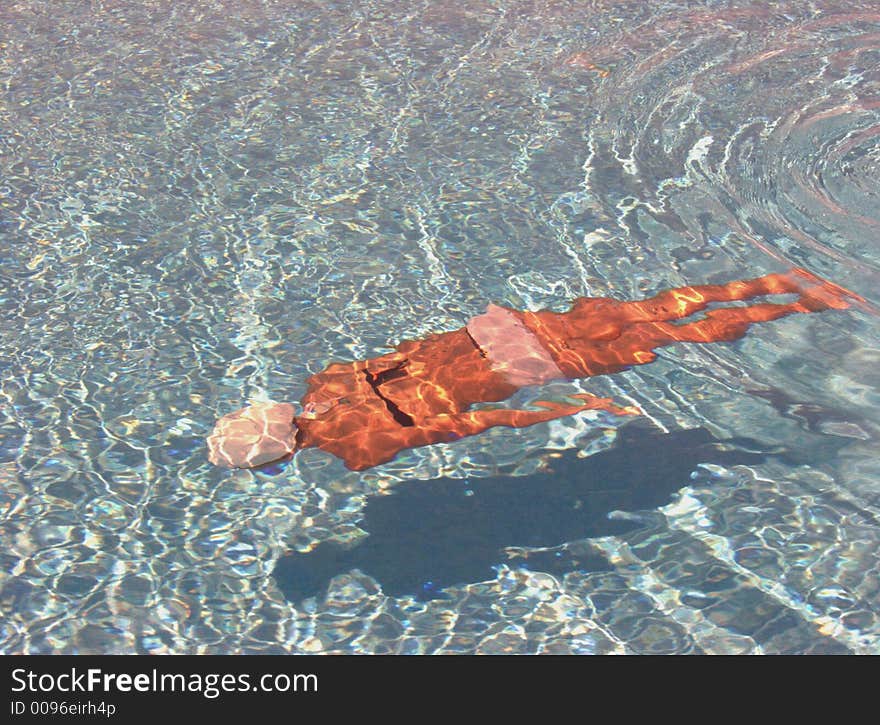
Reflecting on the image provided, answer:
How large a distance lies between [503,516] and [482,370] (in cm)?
72

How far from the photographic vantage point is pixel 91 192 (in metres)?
4.84

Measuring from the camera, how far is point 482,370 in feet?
11.9

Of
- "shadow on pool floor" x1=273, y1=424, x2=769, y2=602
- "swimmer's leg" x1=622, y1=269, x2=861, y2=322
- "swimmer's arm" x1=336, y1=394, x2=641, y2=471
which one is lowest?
"shadow on pool floor" x1=273, y1=424, x2=769, y2=602

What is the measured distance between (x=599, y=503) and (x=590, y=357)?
771mm

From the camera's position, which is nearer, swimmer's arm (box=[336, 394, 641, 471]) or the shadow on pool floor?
the shadow on pool floor

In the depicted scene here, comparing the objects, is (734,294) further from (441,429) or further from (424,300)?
(441,429)

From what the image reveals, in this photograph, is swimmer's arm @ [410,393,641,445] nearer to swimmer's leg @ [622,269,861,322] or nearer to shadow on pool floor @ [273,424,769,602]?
shadow on pool floor @ [273,424,769,602]

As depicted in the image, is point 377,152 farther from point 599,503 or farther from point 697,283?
point 599,503

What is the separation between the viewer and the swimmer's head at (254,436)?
327cm

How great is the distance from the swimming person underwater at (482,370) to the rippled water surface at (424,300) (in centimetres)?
8

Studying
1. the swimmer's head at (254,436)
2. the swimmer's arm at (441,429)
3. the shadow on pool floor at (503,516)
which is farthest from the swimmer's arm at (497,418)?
the swimmer's head at (254,436)

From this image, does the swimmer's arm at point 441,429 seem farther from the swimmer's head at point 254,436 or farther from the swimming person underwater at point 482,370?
the swimmer's head at point 254,436

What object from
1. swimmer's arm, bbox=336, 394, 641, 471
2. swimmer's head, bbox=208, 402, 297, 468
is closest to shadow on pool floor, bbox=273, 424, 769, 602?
swimmer's arm, bbox=336, 394, 641, 471

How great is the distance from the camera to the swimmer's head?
3.27 metres
